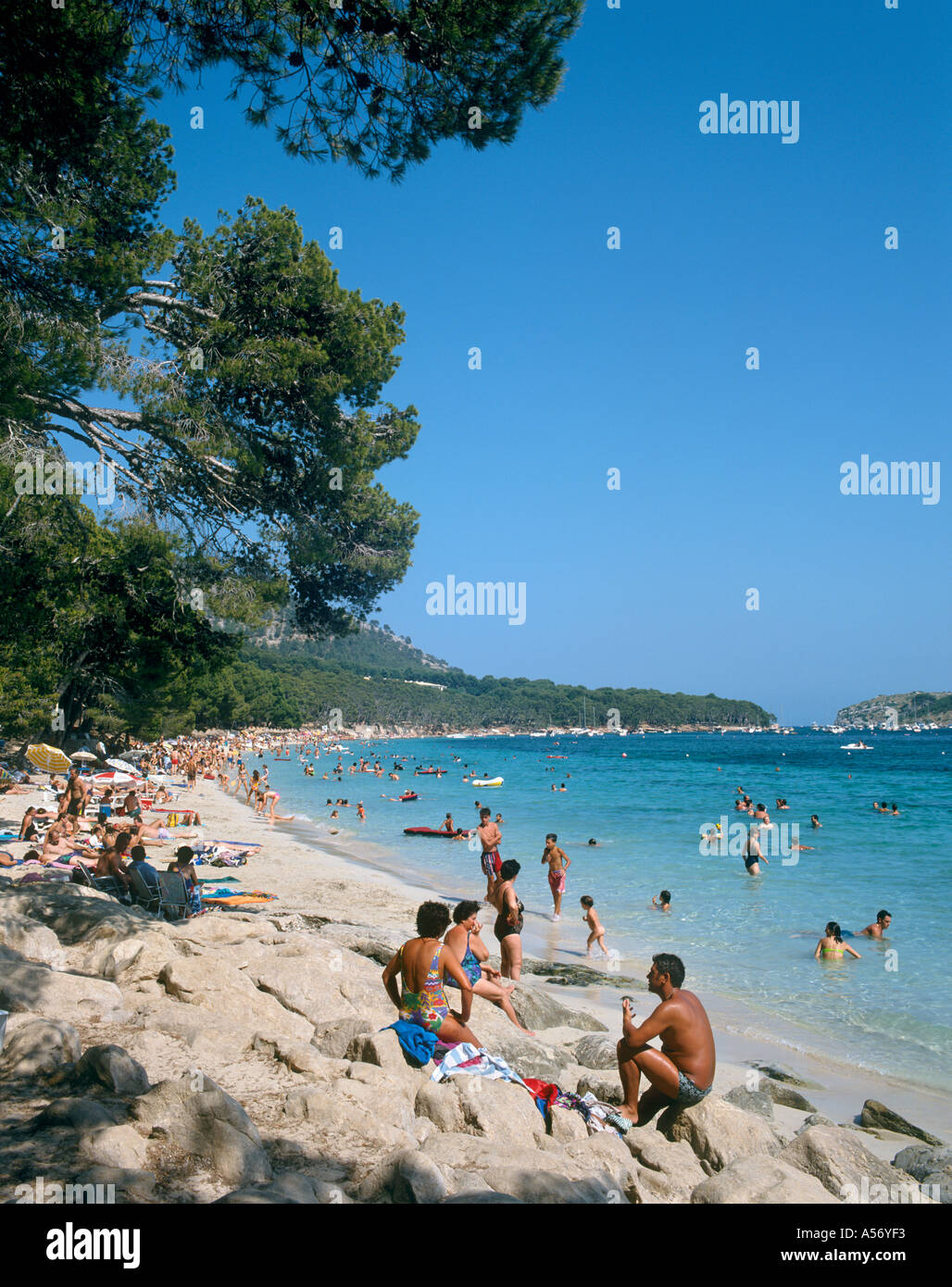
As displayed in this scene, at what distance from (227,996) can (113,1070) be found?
1955 mm

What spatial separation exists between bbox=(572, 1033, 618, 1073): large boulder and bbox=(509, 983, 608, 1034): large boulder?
728 mm

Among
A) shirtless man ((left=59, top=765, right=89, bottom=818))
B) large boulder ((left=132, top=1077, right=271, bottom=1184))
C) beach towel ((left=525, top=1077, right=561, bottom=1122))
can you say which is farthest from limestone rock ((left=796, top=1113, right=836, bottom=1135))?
shirtless man ((left=59, top=765, right=89, bottom=818))

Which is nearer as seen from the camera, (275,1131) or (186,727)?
(275,1131)

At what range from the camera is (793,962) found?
12.4m

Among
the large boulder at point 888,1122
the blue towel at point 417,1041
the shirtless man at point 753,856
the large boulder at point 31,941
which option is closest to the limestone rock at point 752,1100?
the large boulder at point 888,1122

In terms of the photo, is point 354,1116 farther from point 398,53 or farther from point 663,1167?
point 398,53

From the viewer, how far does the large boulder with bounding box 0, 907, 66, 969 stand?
679cm

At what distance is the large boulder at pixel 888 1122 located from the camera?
6711 mm

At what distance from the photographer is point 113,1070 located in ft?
14.5

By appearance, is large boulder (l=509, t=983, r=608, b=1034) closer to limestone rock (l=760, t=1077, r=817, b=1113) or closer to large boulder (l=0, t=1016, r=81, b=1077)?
limestone rock (l=760, t=1077, r=817, b=1113)

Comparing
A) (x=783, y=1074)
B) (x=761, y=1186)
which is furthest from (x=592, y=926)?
(x=761, y=1186)
